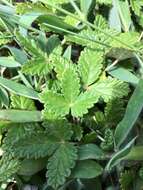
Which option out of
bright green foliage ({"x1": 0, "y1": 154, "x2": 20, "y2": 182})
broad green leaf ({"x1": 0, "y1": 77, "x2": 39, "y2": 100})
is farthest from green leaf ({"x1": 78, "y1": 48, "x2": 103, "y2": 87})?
bright green foliage ({"x1": 0, "y1": 154, "x2": 20, "y2": 182})

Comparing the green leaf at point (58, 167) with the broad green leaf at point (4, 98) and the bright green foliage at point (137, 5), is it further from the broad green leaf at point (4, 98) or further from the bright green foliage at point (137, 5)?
the bright green foliage at point (137, 5)

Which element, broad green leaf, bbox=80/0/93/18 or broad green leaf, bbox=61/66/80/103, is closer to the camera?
broad green leaf, bbox=61/66/80/103

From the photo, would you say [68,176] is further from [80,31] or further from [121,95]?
[80,31]

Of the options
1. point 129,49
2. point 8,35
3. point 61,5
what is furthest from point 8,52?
point 129,49

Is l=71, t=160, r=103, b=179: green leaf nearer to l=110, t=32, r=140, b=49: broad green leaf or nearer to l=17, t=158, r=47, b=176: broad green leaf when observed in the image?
l=17, t=158, r=47, b=176: broad green leaf

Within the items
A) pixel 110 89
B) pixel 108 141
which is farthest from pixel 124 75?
pixel 108 141

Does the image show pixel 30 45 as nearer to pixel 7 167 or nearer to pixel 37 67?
pixel 37 67

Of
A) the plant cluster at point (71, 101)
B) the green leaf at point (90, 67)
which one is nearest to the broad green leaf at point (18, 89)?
the plant cluster at point (71, 101)
